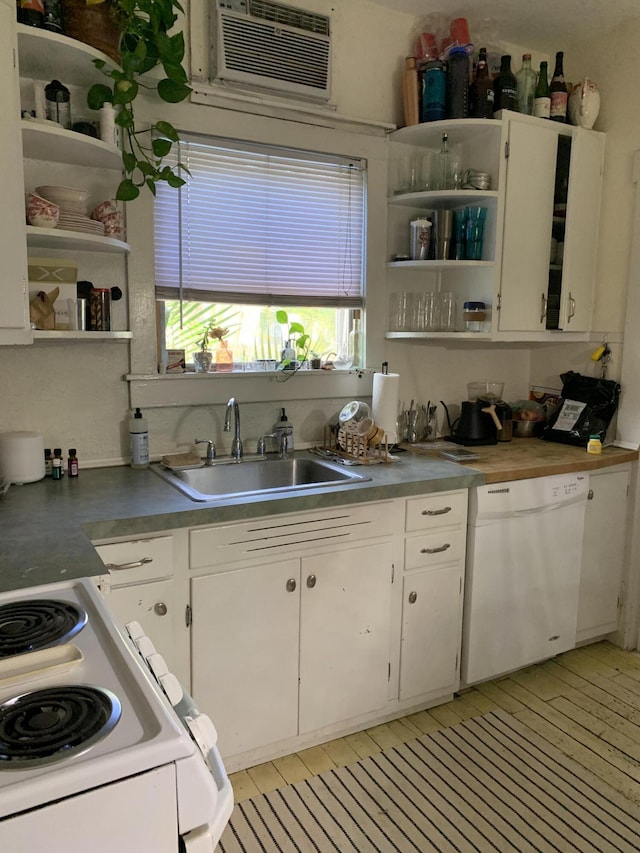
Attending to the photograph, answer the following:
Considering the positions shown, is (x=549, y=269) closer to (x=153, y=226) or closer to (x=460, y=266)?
(x=460, y=266)

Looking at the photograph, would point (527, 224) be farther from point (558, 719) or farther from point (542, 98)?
point (558, 719)

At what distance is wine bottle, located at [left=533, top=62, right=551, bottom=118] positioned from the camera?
9.38 feet

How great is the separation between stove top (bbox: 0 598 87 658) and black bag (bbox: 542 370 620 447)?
253cm

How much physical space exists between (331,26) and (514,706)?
9.55 ft

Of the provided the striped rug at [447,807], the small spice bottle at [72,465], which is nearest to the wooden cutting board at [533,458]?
the striped rug at [447,807]

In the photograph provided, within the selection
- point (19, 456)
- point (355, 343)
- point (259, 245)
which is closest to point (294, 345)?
point (355, 343)

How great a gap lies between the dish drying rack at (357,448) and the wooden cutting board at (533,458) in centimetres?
24

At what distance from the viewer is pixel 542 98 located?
2.86 m

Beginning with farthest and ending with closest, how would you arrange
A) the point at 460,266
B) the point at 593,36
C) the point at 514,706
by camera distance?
1. the point at 593,36
2. the point at 460,266
3. the point at 514,706

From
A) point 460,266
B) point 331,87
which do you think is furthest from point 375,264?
point 331,87

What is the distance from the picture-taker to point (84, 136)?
2.03 m

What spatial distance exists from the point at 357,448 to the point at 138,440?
2.88 ft

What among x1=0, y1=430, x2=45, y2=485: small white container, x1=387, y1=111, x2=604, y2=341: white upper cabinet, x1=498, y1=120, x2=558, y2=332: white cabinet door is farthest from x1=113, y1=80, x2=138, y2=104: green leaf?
x1=498, y1=120, x2=558, y2=332: white cabinet door

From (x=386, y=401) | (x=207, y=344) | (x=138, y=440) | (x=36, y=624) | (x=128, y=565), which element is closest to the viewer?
(x=36, y=624)
